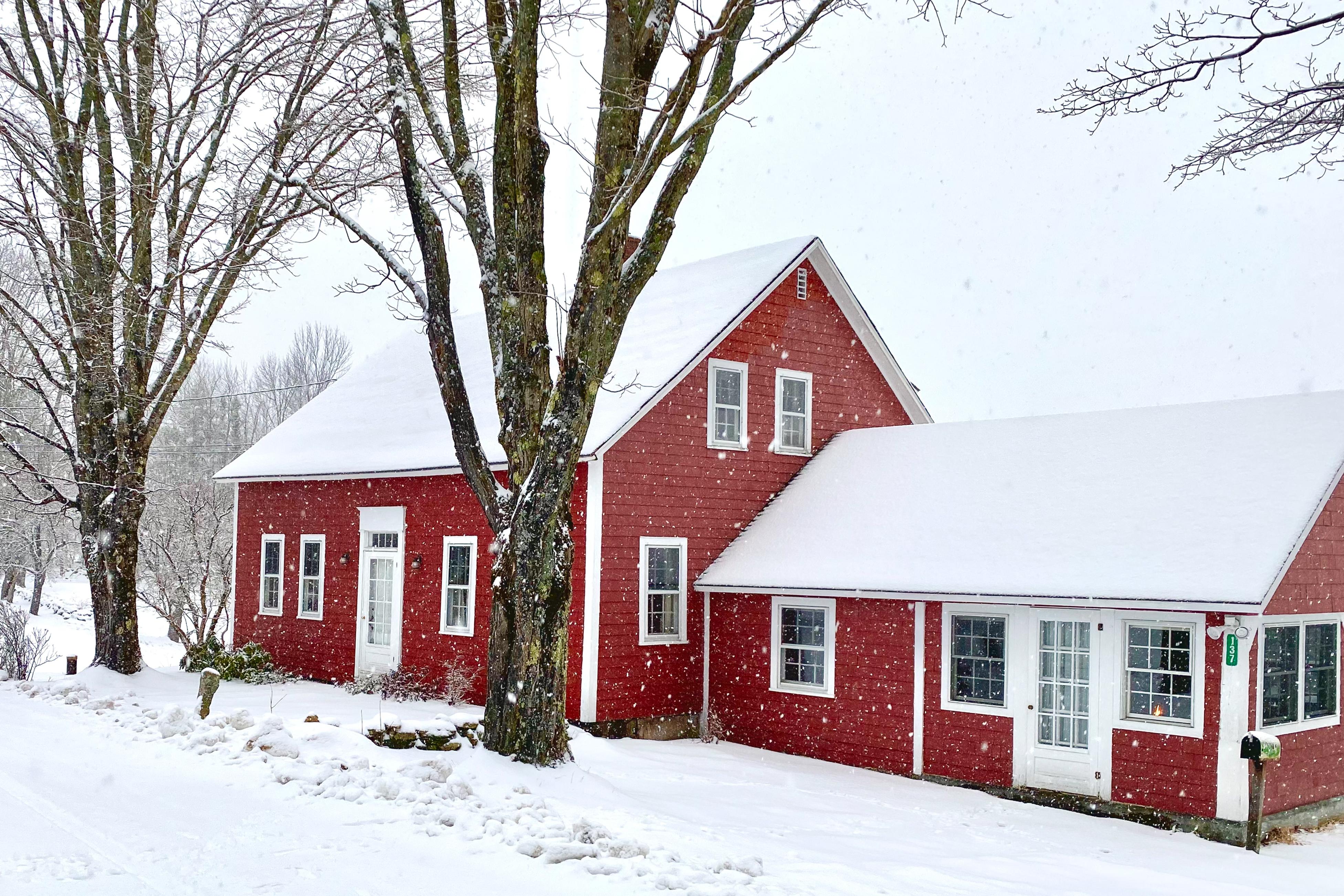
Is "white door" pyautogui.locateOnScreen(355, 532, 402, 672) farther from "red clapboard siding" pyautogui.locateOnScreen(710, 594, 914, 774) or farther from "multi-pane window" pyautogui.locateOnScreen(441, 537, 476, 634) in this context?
"red clapboard siding" pyautogui.locateOnScreen(710, 594, 914, 774)

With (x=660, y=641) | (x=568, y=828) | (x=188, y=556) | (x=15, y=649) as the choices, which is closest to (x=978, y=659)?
(x=660, y=641)

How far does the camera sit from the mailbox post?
35.3 ft

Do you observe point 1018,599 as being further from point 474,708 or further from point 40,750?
point 40,750

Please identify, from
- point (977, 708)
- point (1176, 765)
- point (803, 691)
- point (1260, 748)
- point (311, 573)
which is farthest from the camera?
point (311, 573)

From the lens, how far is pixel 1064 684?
12.6 meters

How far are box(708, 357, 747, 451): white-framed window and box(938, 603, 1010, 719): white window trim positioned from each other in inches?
175

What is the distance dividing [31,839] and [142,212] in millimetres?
11575

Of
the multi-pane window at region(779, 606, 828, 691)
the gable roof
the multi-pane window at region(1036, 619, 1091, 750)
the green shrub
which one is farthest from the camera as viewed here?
the green shrub

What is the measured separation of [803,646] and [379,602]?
24.5 feet

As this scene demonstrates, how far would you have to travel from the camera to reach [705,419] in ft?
54.3

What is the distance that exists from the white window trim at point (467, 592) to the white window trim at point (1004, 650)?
6787 millimetres

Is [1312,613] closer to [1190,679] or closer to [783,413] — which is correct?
[1190,679]

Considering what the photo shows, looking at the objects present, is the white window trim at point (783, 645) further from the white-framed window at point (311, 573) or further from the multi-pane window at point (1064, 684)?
the white-framed window at point (311, 573)

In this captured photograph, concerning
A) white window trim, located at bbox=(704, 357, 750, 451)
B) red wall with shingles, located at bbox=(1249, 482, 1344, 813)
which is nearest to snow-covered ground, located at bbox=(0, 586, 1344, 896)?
red wall with shingles, located at bbox=(1249, 482, 1344, 813)
